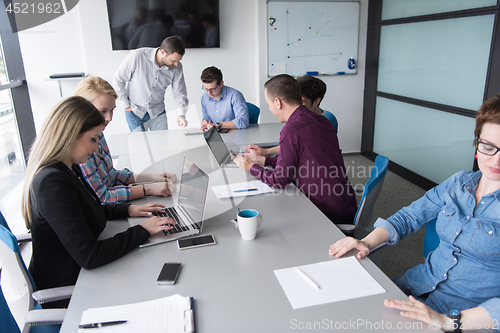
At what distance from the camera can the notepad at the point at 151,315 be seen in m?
0.99

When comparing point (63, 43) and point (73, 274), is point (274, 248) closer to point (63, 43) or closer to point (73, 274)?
point (73, 274)

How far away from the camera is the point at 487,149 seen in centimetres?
121

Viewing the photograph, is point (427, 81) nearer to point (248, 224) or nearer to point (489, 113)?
point (489, 113)

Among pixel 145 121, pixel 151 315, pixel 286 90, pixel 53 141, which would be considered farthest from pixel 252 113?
pixel 151 315

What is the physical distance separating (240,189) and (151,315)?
102 cm

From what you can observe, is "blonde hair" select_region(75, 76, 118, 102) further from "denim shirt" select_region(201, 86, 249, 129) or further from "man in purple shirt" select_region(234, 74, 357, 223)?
"denim shirt" select_region(201, 86, 249, 129)

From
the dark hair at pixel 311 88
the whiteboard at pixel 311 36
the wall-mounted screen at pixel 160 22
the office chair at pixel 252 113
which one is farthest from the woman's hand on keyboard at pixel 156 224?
the whiteboard at pixel 311 36

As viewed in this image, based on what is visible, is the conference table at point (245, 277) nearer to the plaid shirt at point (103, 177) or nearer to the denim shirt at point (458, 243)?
the plaid shirt at point (103, 177)

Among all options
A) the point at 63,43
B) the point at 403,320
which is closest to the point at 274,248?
the point at 403,320

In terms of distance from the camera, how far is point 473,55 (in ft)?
11.0

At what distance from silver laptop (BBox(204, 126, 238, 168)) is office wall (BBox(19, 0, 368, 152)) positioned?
1.79 meters

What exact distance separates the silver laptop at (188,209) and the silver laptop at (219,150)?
68 centimetres

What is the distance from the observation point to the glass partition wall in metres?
3.33

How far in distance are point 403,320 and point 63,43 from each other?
4.76 m
